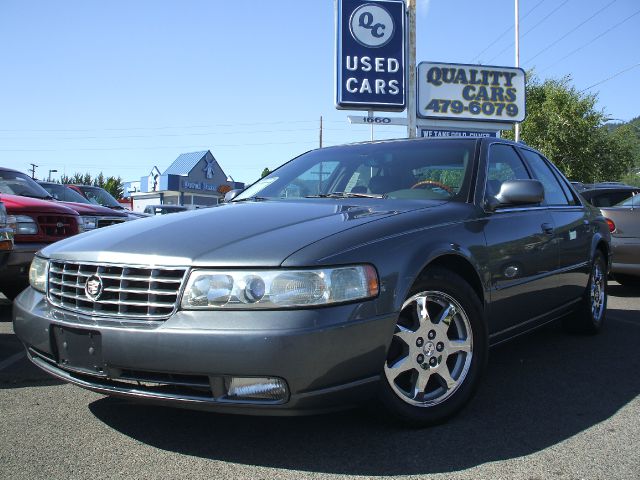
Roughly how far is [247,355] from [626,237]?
20.2 ft

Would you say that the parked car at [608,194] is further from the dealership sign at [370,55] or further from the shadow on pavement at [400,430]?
the dealership sign at [370,55]

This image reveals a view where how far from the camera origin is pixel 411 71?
16328 millimetres

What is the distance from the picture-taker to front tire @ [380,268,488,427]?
9.05ft

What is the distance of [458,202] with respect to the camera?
11.2 feet

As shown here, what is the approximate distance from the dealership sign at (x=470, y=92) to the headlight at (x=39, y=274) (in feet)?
51.7

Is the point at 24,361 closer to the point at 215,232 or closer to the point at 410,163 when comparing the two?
the point at 215,232

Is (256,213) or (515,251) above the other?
(256,213)

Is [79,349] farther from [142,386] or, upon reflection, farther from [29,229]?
[29,229]

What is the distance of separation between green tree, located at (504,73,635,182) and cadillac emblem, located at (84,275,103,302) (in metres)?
31.4

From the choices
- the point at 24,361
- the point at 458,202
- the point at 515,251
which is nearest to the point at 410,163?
the point at 458,202

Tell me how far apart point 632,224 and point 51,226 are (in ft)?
21.0

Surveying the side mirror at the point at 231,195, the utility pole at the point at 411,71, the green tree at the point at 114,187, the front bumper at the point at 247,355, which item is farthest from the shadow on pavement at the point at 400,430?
the green tree at the point at 114,187

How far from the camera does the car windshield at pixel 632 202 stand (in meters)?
7.22

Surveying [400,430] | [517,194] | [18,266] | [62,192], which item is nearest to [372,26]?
[62,192]
